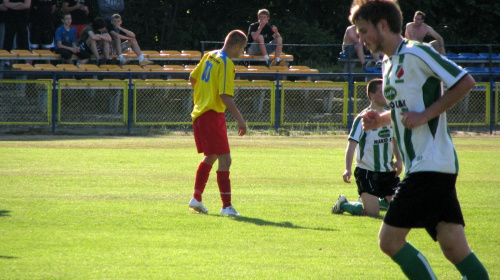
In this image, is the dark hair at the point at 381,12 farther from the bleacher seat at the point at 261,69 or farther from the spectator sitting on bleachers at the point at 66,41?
the spectator sitting on bleachers at the point at 66,41

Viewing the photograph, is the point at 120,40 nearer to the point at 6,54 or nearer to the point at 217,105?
the point at 6,54

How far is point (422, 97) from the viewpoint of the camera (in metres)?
4.15

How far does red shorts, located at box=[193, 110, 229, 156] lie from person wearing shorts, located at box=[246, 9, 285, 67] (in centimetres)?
1426

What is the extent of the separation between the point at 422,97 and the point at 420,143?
26 cm

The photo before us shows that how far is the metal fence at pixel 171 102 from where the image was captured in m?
19.6

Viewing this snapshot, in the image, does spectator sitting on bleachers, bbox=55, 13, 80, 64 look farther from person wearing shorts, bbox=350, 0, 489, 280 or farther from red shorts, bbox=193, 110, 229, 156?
person wearing shorts, bbox=350, 0, 489, 280

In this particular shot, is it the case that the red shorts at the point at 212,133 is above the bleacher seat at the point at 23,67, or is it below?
below

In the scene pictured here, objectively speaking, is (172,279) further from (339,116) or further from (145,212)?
(339,116)

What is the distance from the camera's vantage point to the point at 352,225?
24.8ft

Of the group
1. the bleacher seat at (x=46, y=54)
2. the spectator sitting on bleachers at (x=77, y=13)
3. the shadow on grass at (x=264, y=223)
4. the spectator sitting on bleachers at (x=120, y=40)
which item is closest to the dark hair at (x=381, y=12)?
the shadow on grass at (x=264, y=223)

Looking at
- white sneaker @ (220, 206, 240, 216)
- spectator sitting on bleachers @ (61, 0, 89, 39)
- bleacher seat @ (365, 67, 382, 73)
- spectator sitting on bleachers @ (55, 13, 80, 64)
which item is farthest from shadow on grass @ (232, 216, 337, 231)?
spectator sitting on bleachers @ (61, 0, 89, 39)

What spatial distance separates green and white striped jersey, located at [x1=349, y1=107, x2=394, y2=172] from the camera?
8383mm

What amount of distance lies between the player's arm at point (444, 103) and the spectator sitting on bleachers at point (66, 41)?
725 inches

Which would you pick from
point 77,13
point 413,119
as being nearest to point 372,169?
point 413,119
